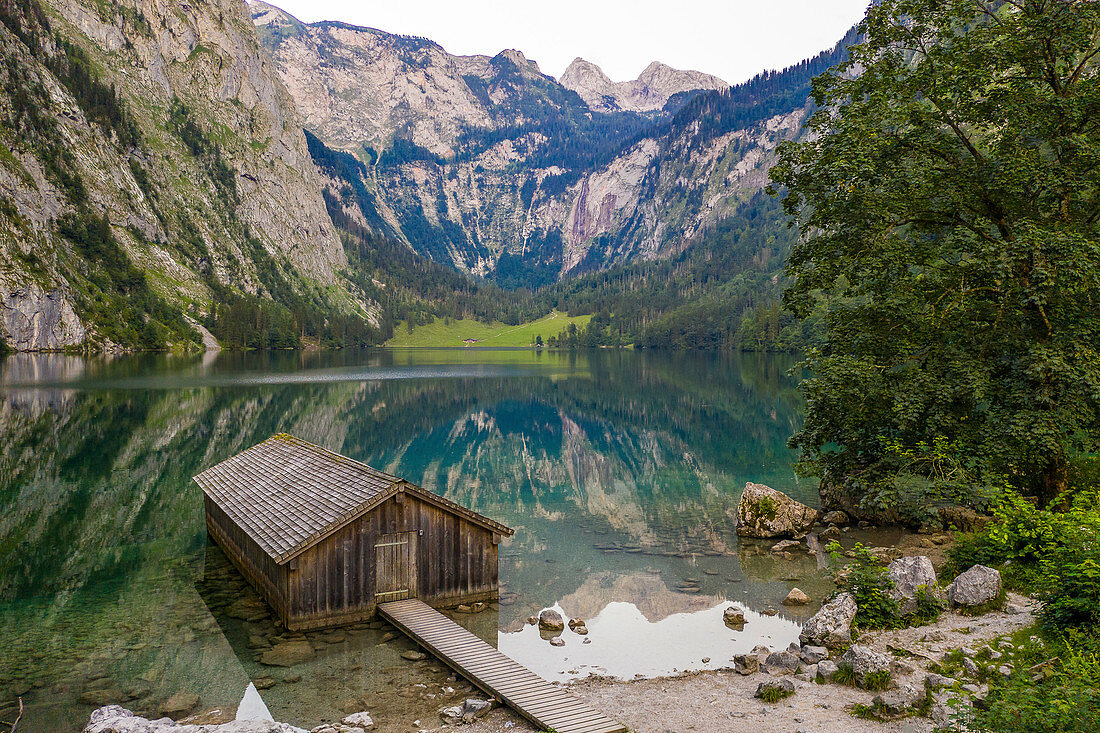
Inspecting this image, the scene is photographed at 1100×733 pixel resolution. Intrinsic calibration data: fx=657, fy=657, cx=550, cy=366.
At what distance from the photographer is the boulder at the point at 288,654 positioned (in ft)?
58.3

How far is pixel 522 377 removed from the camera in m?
133

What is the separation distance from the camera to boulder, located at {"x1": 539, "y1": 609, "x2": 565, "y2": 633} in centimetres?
2094

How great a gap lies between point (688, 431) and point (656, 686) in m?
49.0

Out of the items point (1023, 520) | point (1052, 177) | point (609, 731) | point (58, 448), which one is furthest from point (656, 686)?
point (58, 448)

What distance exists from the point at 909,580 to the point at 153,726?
19.3 m

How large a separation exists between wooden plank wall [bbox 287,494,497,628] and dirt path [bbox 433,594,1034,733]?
22.5ft

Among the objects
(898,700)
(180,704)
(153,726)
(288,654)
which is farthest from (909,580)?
(180,704)

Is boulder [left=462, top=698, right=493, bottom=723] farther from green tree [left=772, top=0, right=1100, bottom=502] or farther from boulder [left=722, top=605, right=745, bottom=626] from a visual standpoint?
green tree [left=772, top=0, right=1100, bottom=502]

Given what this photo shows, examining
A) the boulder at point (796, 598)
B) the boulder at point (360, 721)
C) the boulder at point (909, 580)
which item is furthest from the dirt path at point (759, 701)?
the boulder at point (796, 598)

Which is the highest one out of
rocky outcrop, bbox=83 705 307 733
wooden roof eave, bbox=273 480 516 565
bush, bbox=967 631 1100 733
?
bush, bbox=967 631 1100 733

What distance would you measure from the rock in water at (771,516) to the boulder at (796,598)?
7.81m

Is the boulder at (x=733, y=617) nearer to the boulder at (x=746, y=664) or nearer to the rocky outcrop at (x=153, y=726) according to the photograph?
the boulder at (x=746, y=664)

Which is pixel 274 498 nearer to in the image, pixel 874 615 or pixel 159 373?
pixel 874 615

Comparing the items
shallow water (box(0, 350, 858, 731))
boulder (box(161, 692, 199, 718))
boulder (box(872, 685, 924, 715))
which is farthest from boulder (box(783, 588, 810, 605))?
boulder (box(161, 692, 199, 718))
